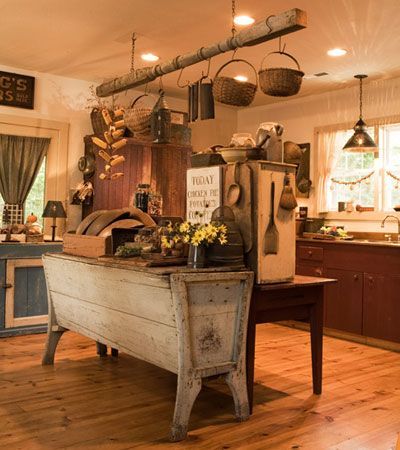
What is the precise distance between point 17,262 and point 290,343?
2.88 metres

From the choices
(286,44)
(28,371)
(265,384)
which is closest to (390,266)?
(265,384)

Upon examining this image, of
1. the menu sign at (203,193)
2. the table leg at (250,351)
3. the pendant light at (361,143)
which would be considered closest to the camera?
the table leg at (250,351)

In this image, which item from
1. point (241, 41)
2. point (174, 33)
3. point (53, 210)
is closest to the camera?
point (241, 41)

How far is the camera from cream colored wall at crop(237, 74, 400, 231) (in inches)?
259

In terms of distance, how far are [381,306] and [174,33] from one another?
340cm

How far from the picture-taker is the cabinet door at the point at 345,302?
18.6 feet

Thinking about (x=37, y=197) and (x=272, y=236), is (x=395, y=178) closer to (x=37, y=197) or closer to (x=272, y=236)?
(x=272, y=236)

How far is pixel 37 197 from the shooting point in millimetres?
6742

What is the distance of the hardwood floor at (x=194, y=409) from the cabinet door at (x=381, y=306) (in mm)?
430

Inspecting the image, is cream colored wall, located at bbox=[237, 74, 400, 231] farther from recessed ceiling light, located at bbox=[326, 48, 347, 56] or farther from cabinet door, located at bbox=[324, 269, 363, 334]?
recessed ceiling light, located at bbox=[326, 48, 347, 56]


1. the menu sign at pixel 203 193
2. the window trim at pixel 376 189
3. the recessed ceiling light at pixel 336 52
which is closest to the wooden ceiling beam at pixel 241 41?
the menu sign at pixel 203 193

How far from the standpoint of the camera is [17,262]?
214 inches

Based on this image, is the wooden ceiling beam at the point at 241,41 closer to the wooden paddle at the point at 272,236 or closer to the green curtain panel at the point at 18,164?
the wooden paddle at the point at 272,236

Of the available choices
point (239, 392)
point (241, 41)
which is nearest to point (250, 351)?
point (239, 392)
